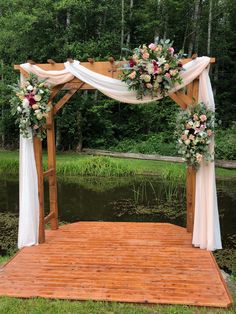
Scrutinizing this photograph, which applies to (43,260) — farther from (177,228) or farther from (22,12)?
(22,12)

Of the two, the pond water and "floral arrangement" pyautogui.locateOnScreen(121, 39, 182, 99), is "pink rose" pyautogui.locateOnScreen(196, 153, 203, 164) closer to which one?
"floral arrangement" pyautogui.locateOnScreen(121, 39, 182, 99)

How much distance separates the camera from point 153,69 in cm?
496

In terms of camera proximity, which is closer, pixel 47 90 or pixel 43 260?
pixel 43 260

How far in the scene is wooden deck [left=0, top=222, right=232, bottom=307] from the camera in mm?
3922

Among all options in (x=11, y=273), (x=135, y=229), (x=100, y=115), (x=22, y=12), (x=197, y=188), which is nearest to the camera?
(x=11, y=273)

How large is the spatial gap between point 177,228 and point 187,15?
15700mm

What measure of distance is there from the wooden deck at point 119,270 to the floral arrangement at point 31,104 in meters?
1.72

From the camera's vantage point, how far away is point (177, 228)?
625 cm

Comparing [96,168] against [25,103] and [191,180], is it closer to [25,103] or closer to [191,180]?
[191,180]

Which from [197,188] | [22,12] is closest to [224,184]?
[197,188]

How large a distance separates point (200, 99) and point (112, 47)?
11.9 meters

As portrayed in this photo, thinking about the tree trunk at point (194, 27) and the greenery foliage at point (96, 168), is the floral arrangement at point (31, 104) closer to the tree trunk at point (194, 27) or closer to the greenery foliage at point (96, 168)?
the greenery foliage at point (96, 168)

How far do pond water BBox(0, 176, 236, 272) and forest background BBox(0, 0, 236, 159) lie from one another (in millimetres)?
3455

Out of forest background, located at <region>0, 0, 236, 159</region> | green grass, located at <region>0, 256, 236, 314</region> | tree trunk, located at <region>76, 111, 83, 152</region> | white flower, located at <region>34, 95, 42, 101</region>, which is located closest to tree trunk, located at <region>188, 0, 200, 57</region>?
forest background, located at <region>0, 0, 236, 159</region>
